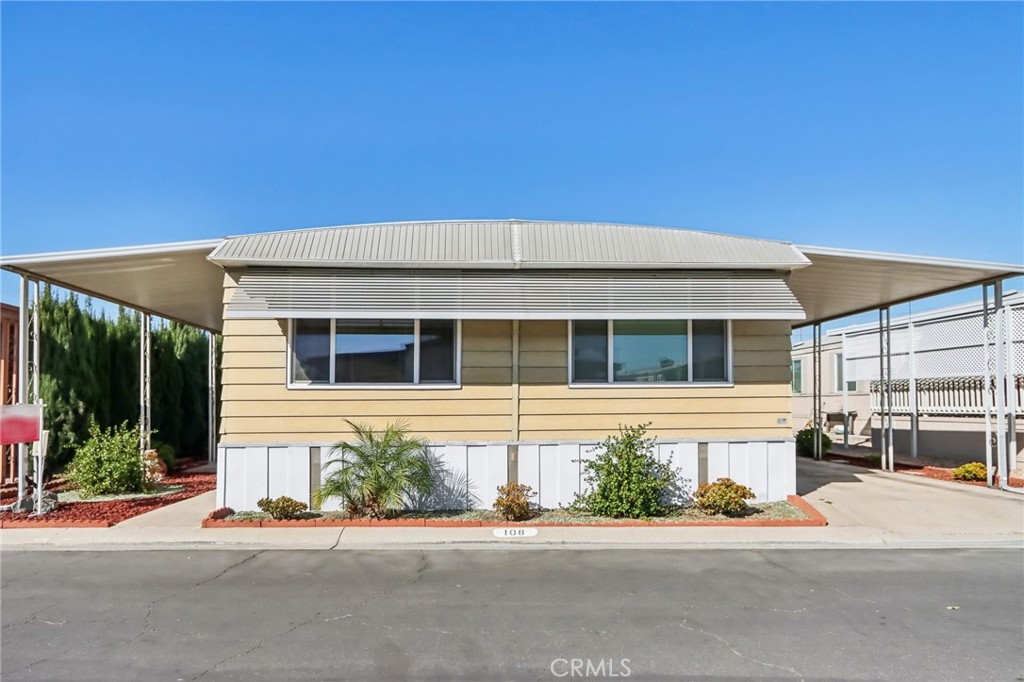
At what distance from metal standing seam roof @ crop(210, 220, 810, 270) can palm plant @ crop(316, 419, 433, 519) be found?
7.90ft

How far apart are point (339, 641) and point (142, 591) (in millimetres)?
2438

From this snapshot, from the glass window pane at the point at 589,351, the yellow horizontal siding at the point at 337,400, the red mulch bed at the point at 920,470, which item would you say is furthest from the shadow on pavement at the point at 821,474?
the yellow horizontal siding at the point at 337,400

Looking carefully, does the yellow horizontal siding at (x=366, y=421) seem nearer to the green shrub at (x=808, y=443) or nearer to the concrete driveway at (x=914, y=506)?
the concrete driveway at (x=914, y=506)

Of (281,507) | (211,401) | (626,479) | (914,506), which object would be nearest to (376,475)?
(281,507)

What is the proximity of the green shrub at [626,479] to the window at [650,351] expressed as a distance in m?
0.87

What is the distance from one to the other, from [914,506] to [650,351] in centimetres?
436

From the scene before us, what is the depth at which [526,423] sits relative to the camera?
9938 mm

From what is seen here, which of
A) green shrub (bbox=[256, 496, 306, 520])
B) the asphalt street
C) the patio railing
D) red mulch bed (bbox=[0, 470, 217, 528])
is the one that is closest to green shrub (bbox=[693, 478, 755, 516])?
the asphalt street

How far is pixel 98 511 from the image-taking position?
9.80 m

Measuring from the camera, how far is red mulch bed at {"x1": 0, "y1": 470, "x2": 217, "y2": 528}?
357 inches

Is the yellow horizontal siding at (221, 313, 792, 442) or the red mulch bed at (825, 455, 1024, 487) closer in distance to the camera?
the yellow horizontal siding at (221, 313, 792, 442)

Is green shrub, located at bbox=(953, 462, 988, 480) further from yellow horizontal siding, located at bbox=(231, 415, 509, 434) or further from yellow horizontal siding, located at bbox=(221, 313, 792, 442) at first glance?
yellow horizontal siding, located at bbox=(231, 415, 509, 434)

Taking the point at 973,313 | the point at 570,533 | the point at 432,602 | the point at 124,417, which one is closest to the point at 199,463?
the point at 124,417

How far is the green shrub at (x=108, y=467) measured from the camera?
11.1 meters
